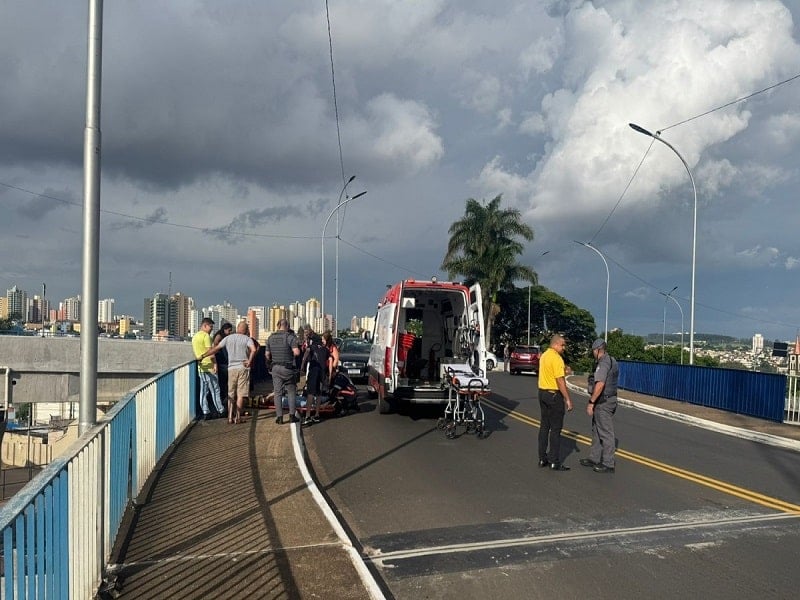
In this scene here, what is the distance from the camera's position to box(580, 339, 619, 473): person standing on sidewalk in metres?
9.35

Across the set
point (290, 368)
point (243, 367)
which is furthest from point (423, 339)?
point (243, 367)

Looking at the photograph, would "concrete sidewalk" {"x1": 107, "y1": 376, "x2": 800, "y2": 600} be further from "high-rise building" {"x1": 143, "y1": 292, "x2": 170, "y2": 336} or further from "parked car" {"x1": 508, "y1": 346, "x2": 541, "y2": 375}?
"high-rise building" {"x1": 143, "y1": 292, "x2": 170, "y2": 336}

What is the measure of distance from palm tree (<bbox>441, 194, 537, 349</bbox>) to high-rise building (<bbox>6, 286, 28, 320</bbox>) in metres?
59.4

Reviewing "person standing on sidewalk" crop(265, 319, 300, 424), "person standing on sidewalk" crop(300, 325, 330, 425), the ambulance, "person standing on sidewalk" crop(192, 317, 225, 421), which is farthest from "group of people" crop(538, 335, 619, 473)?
"person standing on sidewalk" crop(192, 317, 225, 421)

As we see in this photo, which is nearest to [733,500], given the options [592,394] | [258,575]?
[592,394]

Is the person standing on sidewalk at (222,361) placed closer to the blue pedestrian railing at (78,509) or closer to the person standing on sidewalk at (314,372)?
the person standing on sidewalk at (314,372)

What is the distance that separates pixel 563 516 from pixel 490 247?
48371 mm

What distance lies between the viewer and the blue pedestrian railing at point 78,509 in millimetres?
3186

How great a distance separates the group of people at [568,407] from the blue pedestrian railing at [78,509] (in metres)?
5.18

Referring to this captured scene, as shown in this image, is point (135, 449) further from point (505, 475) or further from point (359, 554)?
point (505, 475)

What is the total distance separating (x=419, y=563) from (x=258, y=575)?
127 centimetres

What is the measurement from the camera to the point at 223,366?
45.8ft

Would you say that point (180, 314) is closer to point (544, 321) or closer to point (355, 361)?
point (544, 321)

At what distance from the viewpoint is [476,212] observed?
5491cm
